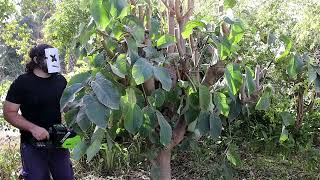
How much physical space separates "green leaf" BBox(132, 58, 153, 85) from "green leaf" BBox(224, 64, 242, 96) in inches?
13.3

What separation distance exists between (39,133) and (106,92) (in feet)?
4.85

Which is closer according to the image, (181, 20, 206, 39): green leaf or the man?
(181, 20, 206, 39): green leaf

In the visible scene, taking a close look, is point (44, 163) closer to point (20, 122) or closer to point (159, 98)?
point (20, 122)

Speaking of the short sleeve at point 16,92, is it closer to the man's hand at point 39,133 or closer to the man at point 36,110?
the man at point 36,110

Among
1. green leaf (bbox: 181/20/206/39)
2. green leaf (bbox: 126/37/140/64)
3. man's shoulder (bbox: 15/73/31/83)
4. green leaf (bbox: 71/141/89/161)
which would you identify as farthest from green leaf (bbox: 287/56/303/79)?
man's shoulder (bbox: 15/73/31/83)

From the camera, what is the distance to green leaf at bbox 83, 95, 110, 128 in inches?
50.1

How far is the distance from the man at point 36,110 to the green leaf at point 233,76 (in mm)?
1515

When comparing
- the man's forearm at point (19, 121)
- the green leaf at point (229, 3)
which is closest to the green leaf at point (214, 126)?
the green leaf at point (229, 3)

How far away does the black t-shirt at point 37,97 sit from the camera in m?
2.72

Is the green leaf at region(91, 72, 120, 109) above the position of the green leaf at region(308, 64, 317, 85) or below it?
above

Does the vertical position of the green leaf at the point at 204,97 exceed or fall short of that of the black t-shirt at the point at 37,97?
it exceeds it

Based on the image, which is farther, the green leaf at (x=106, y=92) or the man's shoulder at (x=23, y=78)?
the man's shoulder at (x=23, y=78)

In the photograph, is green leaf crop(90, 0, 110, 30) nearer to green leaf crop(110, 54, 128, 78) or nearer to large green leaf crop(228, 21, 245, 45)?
green leaf crop(110, 54, 128, 78)

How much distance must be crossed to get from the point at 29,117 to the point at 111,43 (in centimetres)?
142
